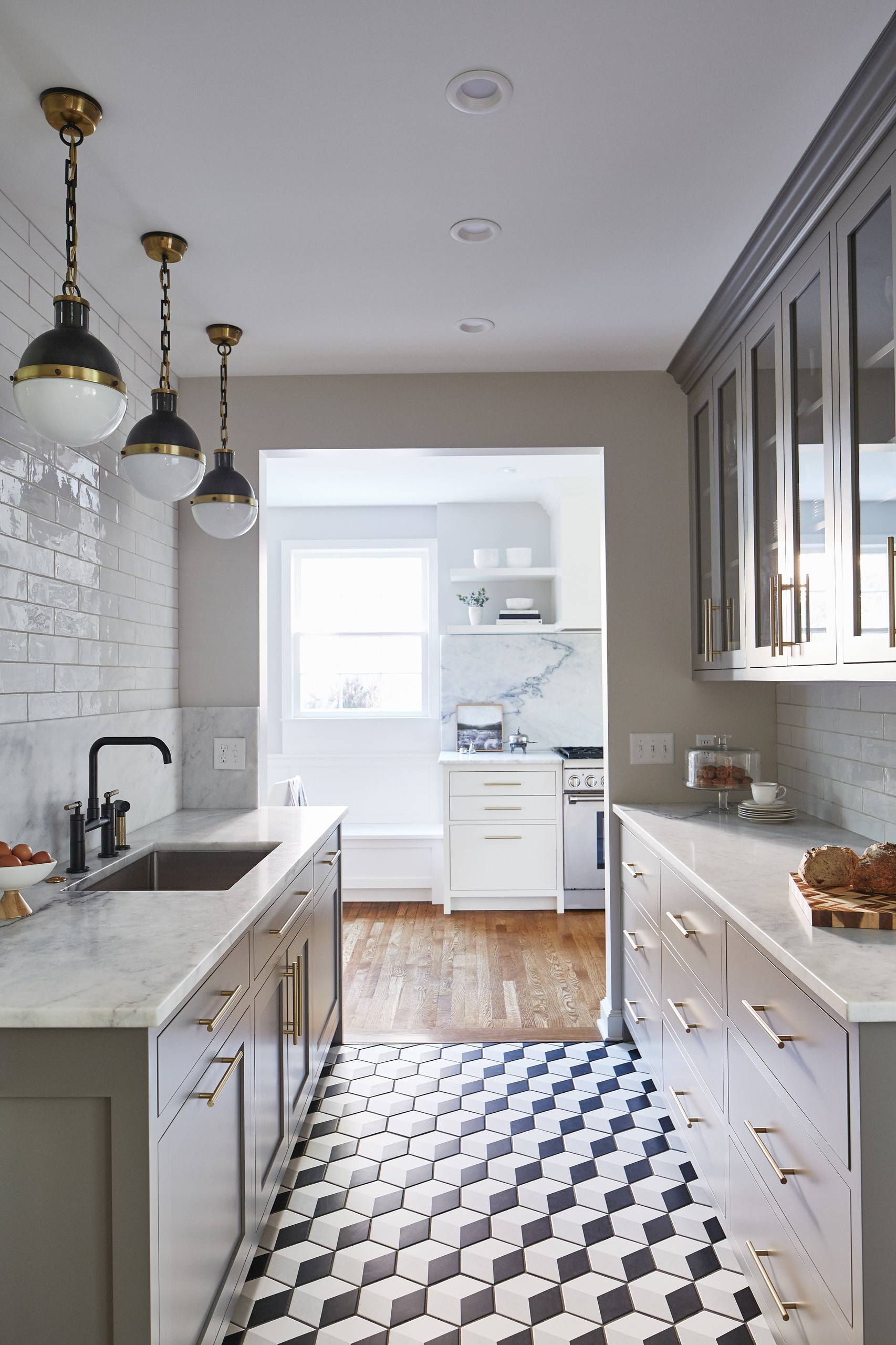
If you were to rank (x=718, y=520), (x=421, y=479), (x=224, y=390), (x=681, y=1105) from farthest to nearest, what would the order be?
(x=421, y=479), (x=224, y=390), (x=718, y=520), (x=681, y=1105)

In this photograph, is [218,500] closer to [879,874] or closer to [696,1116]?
[879,874]

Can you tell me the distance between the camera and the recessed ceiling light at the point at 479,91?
162 centimetres

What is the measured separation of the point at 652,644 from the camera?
3227mm

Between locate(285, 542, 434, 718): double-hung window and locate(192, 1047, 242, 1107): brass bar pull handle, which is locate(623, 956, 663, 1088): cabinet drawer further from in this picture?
locate(285, 542, 434, 718): double-hung window

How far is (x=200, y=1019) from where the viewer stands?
1469mm

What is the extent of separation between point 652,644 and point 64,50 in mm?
2428

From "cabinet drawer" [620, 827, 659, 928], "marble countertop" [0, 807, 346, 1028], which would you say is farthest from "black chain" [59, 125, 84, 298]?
"cabinet drawer" [620, 827, 659, 928]

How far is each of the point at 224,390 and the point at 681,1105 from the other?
2.62 m

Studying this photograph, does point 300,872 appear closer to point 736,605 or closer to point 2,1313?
point 2,1313

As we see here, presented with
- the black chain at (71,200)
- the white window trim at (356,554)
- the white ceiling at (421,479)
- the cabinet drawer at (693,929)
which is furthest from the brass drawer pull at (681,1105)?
the white window trim at (356,554)

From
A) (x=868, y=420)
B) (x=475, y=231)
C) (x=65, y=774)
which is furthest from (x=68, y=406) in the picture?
(x=868, y=420)

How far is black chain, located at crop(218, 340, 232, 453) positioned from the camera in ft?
9.39

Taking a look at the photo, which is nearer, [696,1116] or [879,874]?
[879,874]

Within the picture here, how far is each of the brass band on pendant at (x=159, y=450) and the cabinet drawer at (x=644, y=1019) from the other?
6.71 feet
